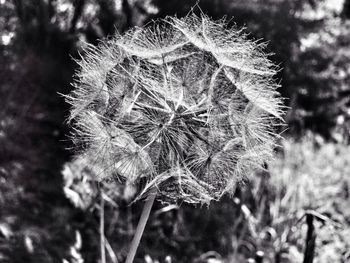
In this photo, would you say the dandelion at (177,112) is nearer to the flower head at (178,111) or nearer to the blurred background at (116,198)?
the flower head at (178,111)

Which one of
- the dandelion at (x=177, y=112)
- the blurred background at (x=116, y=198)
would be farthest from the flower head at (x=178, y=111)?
the blurred background at (x=116, y=198)

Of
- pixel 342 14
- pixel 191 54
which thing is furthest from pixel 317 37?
pixel 191 54

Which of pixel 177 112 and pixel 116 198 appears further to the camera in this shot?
pixel 116 198

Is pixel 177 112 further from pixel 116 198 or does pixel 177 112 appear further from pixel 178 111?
pixel 116 198

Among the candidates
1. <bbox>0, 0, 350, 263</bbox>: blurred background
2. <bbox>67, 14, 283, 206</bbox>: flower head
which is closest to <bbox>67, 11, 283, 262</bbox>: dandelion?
<bbox>67, 14, 283, 206</bbox>: flower head

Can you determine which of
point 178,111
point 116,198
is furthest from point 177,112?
point 116,198

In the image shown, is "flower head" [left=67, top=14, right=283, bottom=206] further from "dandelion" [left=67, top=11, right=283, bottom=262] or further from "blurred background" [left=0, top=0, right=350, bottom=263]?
"blurred background" [left=0, top=0, right=350, bottom=263]
